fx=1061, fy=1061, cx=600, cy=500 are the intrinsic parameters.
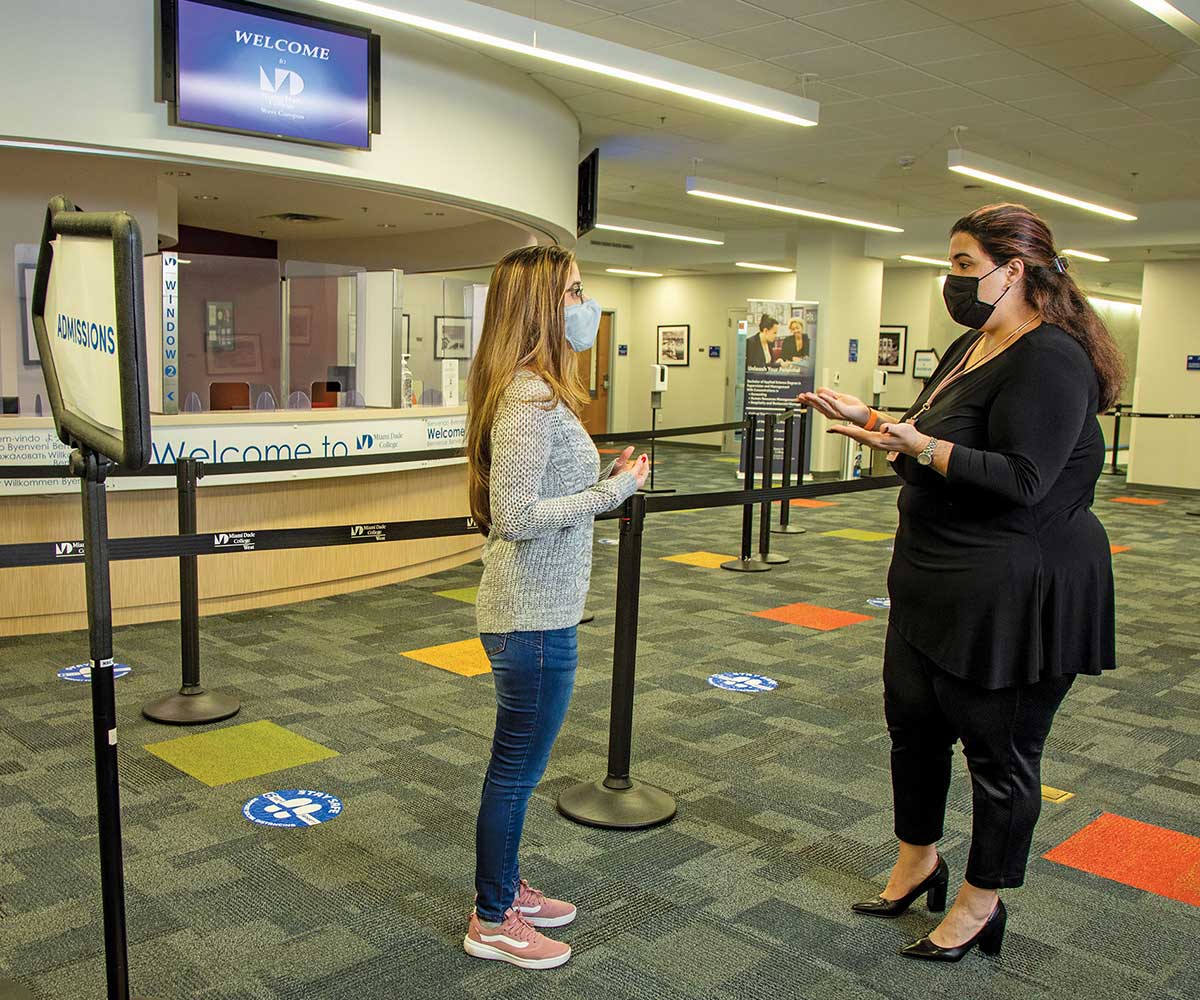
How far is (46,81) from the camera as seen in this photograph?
502 centimetres

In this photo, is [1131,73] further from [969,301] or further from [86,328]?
[86,328]

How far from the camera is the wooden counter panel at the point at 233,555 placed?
5074 millimetres

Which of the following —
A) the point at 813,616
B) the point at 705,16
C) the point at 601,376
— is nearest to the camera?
the point at 813,616

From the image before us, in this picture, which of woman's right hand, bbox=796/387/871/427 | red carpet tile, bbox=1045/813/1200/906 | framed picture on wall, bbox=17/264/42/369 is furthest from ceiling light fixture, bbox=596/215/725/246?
woman's right hand, bbox=796/387/871/427

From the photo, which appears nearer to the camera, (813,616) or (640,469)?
(640,469)

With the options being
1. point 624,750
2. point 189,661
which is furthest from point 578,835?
point 189,661

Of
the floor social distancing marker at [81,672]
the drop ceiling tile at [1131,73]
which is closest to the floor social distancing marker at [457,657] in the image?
the floor social distancing marker at [81,672]

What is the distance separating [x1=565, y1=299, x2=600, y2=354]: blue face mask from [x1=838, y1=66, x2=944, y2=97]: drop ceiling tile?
558 cm

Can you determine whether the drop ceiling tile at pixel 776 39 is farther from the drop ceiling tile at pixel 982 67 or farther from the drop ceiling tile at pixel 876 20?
the drop ceiling tile at pixel 982 67

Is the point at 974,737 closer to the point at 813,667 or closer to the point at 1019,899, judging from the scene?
the point at 1019,899

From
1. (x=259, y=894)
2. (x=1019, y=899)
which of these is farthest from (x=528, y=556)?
(x=1019, y=899)

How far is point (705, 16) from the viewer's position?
604cm

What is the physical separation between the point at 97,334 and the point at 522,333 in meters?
0.84

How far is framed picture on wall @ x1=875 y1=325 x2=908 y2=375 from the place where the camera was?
17078 mm
